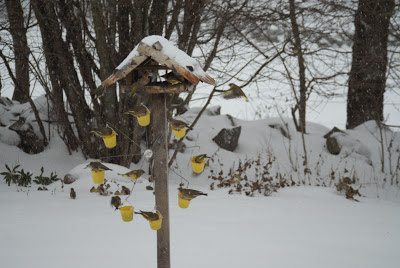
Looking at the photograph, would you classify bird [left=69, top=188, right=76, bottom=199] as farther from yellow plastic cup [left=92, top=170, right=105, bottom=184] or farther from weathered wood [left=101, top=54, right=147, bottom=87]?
weathered wood [left=101, top=54, right=147, bottom=87]

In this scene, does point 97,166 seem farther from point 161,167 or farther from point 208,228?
point 208,228

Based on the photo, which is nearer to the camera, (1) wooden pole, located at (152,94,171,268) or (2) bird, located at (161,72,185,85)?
(2) bird, located at (161,72,185,85)

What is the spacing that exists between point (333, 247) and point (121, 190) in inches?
96.2

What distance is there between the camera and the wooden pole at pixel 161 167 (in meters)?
2.00

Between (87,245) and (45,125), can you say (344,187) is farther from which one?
(45,125)

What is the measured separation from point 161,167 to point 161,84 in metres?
0.45

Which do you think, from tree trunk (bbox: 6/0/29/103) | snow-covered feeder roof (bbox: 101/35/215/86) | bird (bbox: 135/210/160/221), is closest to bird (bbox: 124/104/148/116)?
snow-covered feeder roof (bbox: 101/35/215/86)

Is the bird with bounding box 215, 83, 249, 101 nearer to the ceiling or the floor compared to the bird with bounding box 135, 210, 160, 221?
nearer to the ceiling

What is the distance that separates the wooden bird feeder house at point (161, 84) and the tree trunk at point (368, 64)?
5004mm

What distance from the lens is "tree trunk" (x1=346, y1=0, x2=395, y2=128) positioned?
6.31m

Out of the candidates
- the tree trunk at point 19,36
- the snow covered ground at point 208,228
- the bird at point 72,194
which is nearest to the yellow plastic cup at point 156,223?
the snow covered ground at point 208,228

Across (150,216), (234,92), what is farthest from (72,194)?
(234,92)

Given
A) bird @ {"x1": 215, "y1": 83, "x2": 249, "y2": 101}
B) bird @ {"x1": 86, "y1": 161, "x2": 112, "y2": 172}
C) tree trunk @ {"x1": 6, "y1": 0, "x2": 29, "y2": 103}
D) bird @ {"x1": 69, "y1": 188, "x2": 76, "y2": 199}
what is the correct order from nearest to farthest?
bird @ {"x1": 86, "y1": 161, "x2": 112, "y2": 172}
bird @ {"x1": 215, "y1": 83, "x2": 249, "y2": 101}
bird @ {"x1": 69, "y1": 188, "x2": 76, "y2": 199}
tree trunk @ {"x1": 6, "y1": 0, "x2": 29, "y2": 103}

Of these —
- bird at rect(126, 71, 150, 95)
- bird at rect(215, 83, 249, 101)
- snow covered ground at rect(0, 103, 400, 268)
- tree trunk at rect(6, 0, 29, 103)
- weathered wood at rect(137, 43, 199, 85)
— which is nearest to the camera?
weathered wood at rect(137, 43, 199, 85)
